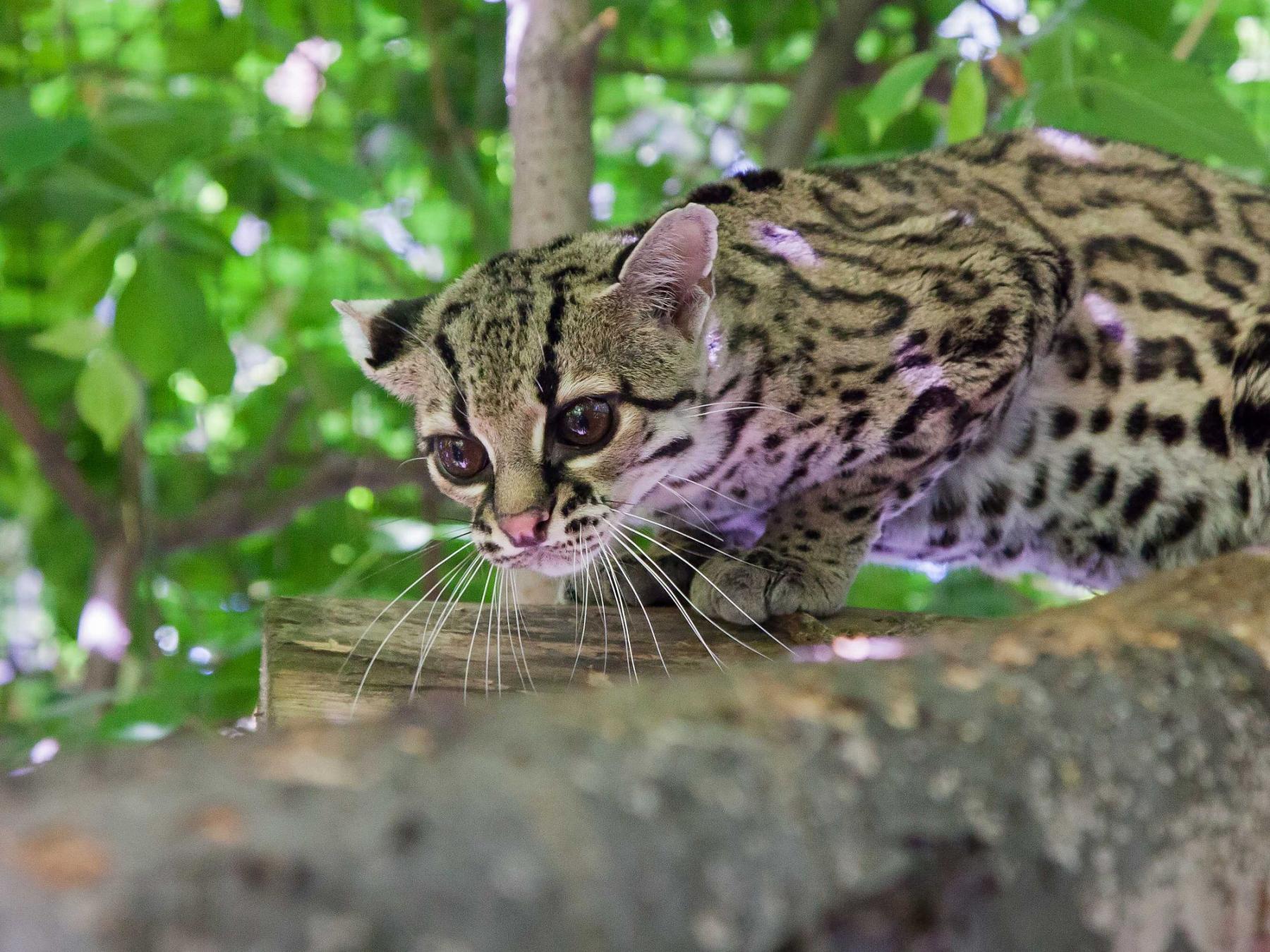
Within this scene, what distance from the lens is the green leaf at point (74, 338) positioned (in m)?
2.66

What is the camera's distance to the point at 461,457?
217cm

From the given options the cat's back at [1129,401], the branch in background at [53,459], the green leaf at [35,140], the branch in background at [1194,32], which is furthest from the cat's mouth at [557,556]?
the branch in background at [53,459]

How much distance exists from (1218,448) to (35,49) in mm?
3632

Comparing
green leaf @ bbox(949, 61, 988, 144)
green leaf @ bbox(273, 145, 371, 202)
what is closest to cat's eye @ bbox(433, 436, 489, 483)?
green leaf @ bbox(273, 145, 371, 202)

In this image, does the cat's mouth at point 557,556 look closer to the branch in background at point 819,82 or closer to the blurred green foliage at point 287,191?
the blurred green foliage at point 287,191

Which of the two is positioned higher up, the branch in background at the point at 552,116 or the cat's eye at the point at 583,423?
the branch in background at the point at 552,116

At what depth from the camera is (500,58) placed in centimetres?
365

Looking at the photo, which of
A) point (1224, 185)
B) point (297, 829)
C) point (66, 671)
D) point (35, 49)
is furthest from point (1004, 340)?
point (66, 671)

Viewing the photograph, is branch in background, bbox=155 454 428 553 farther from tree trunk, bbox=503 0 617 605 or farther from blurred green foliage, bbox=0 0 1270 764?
tree trunk, bbox=503 0 617 605

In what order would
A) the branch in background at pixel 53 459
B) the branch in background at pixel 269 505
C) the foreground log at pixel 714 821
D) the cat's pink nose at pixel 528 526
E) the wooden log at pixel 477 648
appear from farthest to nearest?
1. the branch in background at pixel 269 505
2. the branch in background at pixel 53 459
3. the cat's pink nose at pixel 528 526
4. the wooden log at pixel 477 648
5. the foreground log at pixel 714 821

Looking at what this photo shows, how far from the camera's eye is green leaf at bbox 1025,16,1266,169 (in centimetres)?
235

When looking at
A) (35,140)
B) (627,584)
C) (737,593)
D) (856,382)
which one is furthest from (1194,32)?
Result: (35,140)

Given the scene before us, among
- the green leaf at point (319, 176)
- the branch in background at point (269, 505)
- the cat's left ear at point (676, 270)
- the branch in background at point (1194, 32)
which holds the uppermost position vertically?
the branch in background at point (1194, 32)

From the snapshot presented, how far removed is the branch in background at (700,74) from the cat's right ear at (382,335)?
1.26 m
